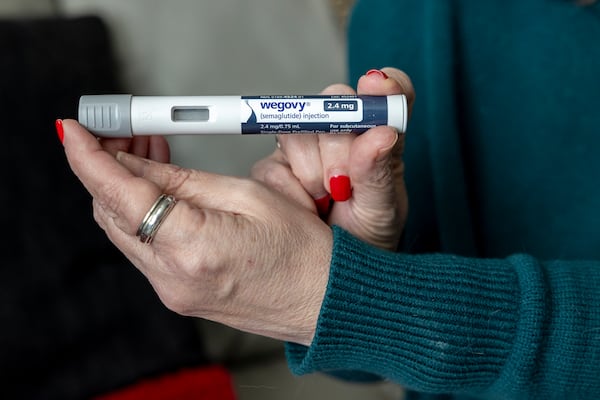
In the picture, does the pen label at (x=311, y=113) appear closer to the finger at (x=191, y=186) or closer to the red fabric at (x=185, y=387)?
the finger at (x=191, y=186)

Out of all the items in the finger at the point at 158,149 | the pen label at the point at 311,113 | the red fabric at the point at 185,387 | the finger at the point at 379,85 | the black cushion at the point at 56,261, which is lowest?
the red fabric at the point at 185,387

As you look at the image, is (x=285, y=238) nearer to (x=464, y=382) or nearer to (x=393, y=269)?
(x=393, y=269)

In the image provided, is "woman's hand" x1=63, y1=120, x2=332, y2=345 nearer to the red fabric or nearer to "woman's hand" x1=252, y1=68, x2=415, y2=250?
"woman's hand" x1=252, y1=68, x2=415, y2=250

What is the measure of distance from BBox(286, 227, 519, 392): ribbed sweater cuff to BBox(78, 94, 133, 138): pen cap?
0.18 meters

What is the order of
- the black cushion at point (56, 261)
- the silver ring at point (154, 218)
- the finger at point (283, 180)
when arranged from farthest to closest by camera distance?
the black cushion at point (56, 261) < the finger at point (283, 180) < the silver ring at point (154, 218)

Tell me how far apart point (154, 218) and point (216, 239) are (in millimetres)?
45

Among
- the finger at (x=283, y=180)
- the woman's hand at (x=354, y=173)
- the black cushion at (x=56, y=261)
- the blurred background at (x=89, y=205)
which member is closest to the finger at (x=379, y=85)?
the woman's hand at (x=354, y=173)

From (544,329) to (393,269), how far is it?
0.42ft

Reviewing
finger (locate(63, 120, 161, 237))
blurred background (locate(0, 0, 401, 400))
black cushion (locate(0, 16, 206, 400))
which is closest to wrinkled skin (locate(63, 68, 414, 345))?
finger (locate(63, 120, 161, 237))

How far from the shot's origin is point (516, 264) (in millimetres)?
502

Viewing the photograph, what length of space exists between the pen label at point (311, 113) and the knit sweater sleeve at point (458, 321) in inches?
3.3

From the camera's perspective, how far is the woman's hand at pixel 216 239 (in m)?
0.43

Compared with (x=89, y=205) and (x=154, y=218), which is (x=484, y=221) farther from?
(x=89, y=205)

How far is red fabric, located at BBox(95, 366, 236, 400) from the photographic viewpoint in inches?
37.9
